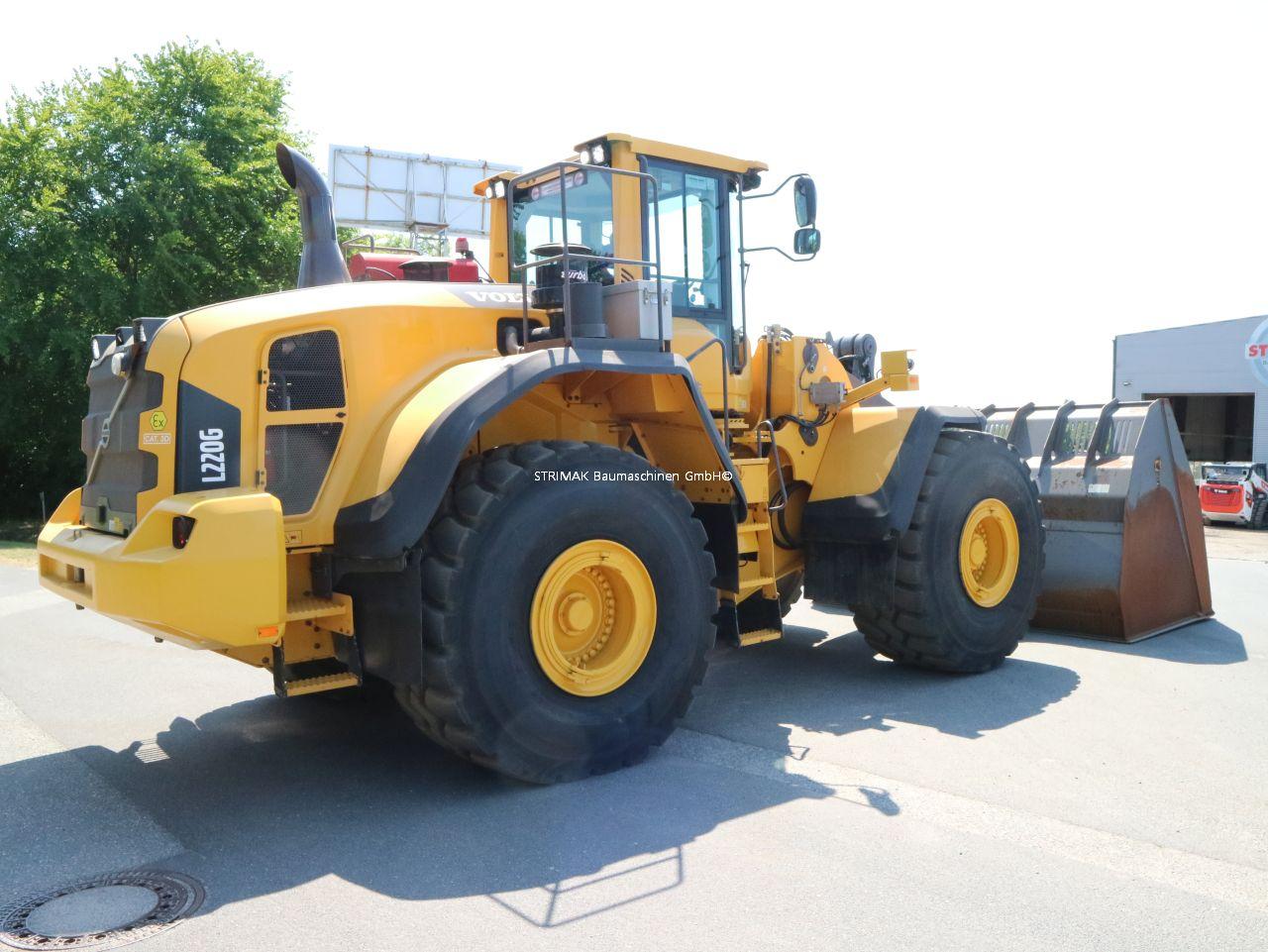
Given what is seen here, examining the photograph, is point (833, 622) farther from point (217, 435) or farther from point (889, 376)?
point (217, 435)

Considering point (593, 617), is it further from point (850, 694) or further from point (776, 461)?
point (850, 694)

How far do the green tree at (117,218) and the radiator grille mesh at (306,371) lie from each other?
17.9m

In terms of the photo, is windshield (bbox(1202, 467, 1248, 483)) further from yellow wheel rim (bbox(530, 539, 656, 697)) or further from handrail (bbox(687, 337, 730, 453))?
yellow wheel rim (bbox(530, 539, 656, 697))

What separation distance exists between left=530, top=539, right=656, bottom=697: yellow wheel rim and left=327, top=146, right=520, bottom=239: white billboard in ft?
41.2

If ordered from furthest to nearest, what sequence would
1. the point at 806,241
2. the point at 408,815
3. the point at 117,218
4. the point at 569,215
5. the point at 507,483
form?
the point at 117,218 < the point at 806,241 < the point at 569,215 < the point at 507,483 < the point at 408,815

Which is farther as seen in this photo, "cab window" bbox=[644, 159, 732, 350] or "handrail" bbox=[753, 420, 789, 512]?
"handrail" bbox=[753, 420, 789, 512]

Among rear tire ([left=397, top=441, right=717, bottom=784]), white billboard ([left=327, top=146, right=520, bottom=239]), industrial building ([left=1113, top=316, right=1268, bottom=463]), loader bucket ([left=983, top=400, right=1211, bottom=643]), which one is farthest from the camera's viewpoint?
industrial building ([left=1113, top=316, right=1268, bottom=463])

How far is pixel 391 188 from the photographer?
55.3 feet

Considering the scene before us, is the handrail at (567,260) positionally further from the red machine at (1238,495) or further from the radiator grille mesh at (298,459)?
the red machine at (1238,495)

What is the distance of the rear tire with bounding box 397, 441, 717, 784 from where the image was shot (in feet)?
14.6

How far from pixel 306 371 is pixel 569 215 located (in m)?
2.06

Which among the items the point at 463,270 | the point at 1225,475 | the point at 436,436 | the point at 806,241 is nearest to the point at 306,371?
the point at 436,436

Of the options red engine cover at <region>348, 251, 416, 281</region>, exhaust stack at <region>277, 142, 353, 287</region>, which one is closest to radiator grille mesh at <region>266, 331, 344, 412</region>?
exhaust stack at <region>277, 142, 353, 287</region>

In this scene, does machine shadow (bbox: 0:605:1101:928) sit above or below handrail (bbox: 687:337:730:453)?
below
